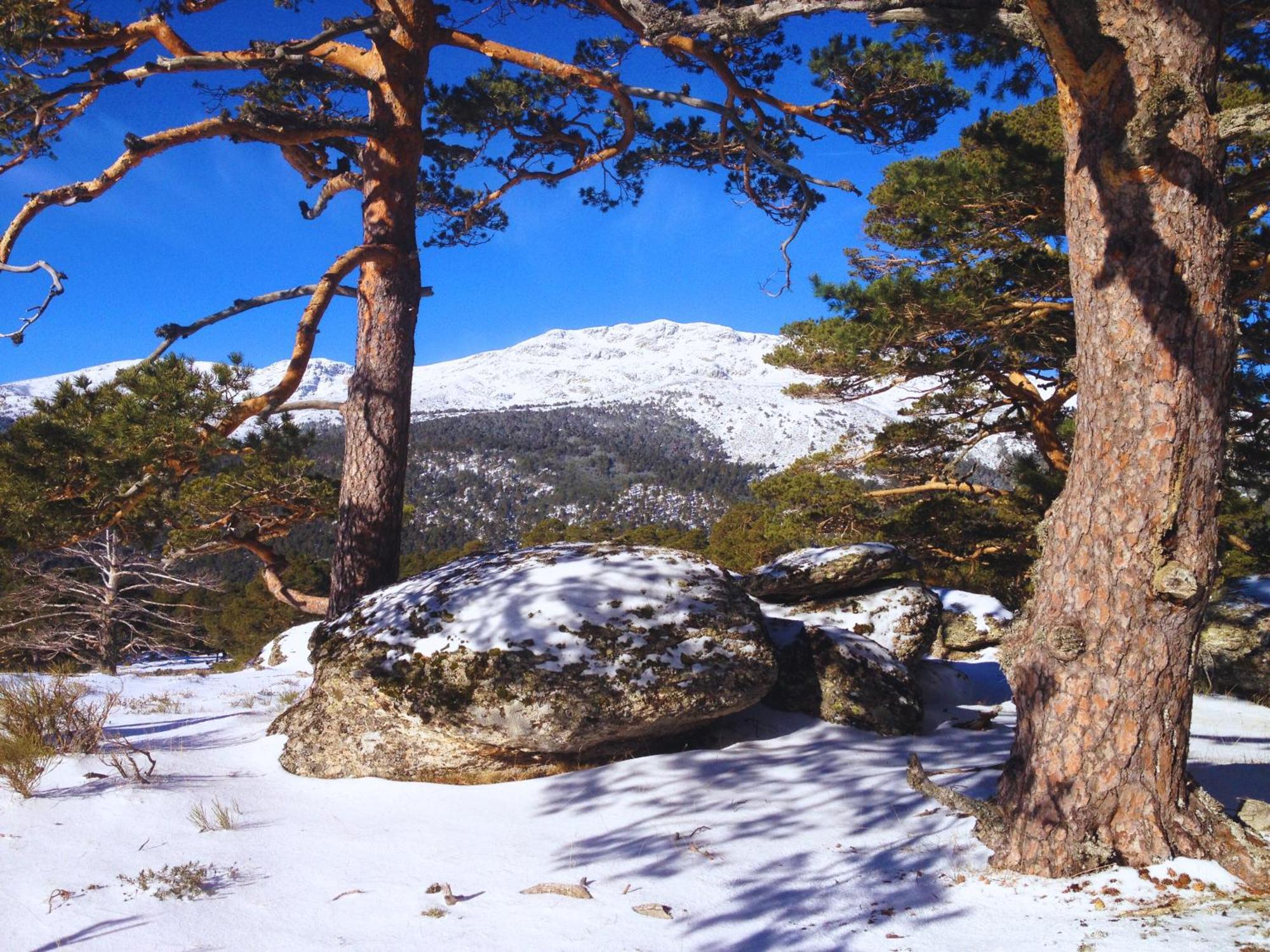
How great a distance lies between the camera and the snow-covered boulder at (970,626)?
28.2 ft

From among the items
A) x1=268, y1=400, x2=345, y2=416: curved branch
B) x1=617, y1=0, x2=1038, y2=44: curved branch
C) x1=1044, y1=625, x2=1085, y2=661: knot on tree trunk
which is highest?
x1=617, y1=0, x2=1038, y2=44: curved branch

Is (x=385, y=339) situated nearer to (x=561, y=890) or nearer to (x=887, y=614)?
(x=561, y=890)

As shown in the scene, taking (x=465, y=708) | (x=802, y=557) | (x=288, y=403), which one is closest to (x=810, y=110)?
(x=802, y=557)

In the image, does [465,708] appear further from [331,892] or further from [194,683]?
[194,683]

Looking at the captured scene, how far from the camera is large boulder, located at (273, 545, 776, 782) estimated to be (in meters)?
4.38

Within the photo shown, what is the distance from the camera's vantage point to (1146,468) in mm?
2861

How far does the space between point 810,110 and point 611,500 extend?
360ft

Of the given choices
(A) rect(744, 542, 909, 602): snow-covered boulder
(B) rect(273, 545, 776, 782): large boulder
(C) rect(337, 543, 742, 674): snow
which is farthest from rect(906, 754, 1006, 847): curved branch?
(A) rect(744, 542, 909, 602): snow-covered boulder

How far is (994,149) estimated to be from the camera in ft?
24.2

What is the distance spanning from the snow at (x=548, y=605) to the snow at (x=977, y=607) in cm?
478

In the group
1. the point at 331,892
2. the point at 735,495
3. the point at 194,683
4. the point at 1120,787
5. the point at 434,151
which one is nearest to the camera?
the point at 1120,787

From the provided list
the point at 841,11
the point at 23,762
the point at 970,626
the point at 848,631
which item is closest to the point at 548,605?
Answer: the point at 848,631

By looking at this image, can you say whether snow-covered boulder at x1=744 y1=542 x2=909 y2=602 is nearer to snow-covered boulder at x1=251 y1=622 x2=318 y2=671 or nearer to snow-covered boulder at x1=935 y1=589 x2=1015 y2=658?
snow-covered boulder at x1=935 y1=589 x2=1015 y2=658

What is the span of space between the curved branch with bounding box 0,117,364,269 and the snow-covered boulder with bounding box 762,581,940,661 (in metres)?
6.03
